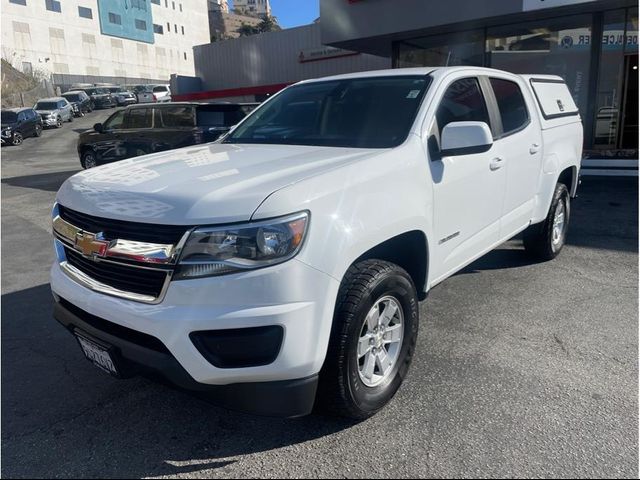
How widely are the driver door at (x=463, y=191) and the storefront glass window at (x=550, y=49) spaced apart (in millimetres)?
10002

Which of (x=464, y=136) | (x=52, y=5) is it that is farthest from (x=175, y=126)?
(x=52, y=5)

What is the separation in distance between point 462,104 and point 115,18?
237ft

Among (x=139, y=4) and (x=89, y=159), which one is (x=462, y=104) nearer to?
(x=89, y=159)

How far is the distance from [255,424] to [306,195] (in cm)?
135

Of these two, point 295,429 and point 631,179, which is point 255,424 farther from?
point 631,179

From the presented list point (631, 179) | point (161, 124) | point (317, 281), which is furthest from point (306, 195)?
point (631, 179)

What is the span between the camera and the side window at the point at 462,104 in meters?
3.58

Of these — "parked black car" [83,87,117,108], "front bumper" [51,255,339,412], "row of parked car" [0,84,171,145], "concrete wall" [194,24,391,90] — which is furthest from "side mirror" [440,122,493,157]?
"parked black car" [83,87,117,108]

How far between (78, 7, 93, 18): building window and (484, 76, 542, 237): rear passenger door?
6763cm

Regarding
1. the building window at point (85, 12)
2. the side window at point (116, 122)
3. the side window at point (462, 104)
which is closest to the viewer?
the side window at point (462, 104)

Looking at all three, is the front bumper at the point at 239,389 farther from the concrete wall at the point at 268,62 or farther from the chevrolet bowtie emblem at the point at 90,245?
the concrete wall at the point at 268,62

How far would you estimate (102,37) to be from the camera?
63.8 m

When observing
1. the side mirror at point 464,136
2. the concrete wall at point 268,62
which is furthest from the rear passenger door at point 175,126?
the concrete wall at point 268,62

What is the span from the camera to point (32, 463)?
259 centimetres
